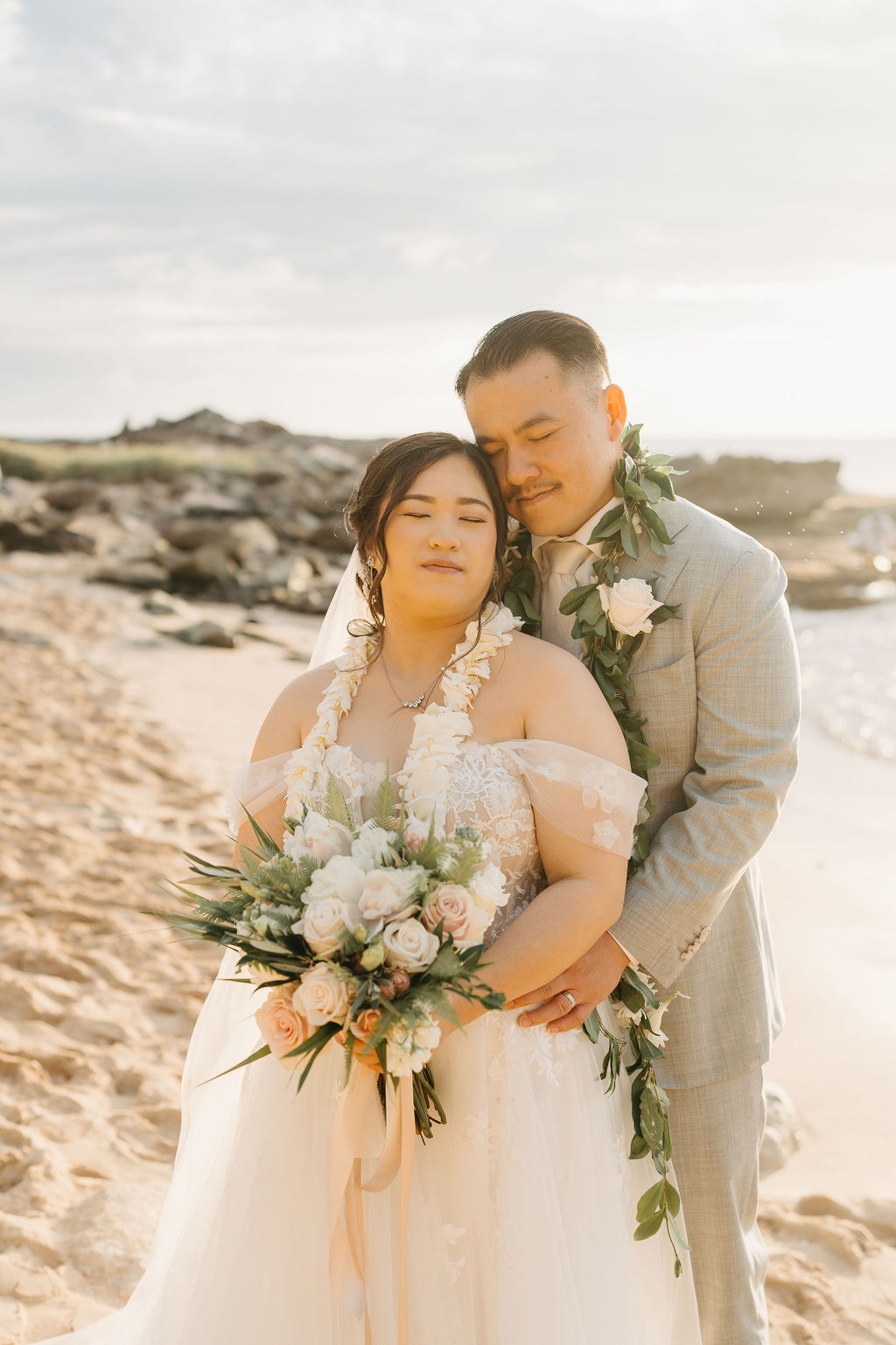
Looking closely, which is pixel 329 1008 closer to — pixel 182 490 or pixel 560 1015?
pixel 560 1015

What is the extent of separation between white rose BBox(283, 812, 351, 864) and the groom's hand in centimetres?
52

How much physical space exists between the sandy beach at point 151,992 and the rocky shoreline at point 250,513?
675cm

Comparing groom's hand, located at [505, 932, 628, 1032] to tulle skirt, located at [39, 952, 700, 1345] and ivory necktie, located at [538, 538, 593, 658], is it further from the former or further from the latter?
ivory necktie, located at [538, 538, 593, 658]

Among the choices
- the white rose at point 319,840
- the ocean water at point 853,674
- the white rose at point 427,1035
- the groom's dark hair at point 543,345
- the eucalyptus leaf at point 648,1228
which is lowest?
the ocean water at point 853,674

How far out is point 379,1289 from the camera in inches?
95.1

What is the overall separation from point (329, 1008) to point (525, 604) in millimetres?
1291

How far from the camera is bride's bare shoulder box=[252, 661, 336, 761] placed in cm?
279

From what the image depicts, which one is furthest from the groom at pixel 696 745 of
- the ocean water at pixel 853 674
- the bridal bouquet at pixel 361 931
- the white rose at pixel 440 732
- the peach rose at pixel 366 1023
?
the ocean water at pixel 853 674

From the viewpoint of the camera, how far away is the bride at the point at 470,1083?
2.38 m

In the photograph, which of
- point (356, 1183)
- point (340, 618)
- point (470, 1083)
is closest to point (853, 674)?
point (340, 618)

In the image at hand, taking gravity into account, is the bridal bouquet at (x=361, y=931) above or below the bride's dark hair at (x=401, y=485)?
below

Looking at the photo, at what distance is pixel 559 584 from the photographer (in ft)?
9.84

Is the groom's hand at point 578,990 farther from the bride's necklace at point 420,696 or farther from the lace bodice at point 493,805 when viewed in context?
the bride's necklace at point 420,696

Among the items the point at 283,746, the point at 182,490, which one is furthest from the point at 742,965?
the point at 182,490
